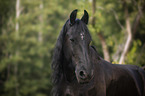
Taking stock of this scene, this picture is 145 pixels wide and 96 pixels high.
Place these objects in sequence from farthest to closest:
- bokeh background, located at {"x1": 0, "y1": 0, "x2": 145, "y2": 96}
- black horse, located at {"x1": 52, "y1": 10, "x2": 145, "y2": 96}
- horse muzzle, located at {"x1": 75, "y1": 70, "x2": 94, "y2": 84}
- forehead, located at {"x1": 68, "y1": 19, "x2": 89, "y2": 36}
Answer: bokeh background, located at {"x1": 0, "y1": 0, "x2": 145, "y2": 96} → forehead, located at {"x1": 68, "y1": 19, "x2": 89, "y2": 36} → black horse, located at {"x1": 52, "y1": 10, "x2": 145, "y2": 96} → horse muzzle, located at {"x1": 75, "y1": 70, "x2": 94, "y2": 84}

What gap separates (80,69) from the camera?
2865 mm

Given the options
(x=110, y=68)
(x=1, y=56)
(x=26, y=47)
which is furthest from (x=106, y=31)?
(x=110, y=68)

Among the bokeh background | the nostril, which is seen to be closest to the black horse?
the nostril

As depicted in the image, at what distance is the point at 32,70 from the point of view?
26.0m

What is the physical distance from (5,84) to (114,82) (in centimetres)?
2117

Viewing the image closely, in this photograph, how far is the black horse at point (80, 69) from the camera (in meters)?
2.96

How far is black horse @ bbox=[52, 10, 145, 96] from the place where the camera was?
116 inches

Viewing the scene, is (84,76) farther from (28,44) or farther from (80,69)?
(28,44)

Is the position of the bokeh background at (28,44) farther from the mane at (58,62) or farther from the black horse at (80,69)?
the mane at (58,62)

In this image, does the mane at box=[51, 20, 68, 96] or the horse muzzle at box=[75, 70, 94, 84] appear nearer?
the horse muzzle at box=[75, 70, 94, 84]

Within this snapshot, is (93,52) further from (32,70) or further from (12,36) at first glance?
(32,70)

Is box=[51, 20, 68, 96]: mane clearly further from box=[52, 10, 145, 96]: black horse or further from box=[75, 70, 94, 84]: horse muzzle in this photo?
box=[75, 70, 94, 84]: horse muzzle

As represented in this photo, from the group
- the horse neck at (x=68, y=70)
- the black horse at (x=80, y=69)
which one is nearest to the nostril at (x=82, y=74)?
A: the black horse at (x=80, y=69)

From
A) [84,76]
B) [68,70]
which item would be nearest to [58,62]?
[68,70]
